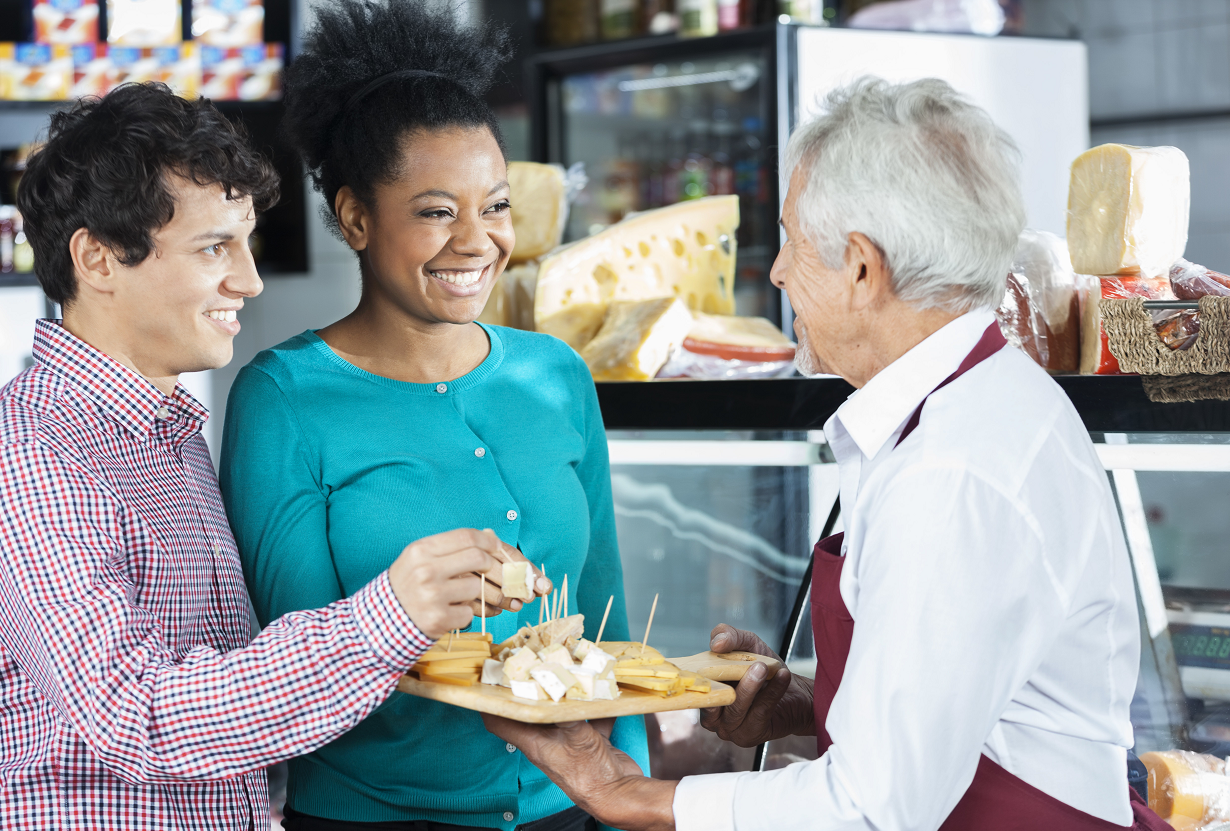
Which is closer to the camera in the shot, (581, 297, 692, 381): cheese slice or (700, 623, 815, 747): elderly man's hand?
(700, 623, 815, 747): elderly man's hand

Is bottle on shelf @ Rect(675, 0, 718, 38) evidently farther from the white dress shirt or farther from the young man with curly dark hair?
the white dress shirt

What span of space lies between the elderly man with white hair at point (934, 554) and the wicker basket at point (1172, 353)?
467 millimetres

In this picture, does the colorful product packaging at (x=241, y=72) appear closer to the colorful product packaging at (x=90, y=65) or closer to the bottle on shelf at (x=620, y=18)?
the colorful product packaging at (x=90, y=65)

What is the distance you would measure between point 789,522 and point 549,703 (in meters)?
0.93

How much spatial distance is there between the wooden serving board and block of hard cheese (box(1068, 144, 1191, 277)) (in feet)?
2.94

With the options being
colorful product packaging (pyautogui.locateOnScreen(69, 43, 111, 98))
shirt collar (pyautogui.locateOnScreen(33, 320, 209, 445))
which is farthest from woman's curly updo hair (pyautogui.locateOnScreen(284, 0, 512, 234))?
colorful product packaging (pyautogui.locateOnScreen(69, 43, 111, 98))

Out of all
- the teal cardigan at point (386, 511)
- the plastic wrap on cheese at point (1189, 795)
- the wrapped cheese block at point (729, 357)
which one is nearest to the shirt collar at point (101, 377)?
the teal cardigan at point (386, 511)

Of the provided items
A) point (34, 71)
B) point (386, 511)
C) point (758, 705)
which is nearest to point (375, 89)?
point (386, 511)

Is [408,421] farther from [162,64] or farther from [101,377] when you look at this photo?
[162,64]

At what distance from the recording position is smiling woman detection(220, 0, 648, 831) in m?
1.36

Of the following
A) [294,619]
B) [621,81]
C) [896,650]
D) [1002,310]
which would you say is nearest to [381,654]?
[294,619]

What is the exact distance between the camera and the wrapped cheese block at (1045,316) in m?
1.70

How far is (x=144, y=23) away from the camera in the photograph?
3.52 metres

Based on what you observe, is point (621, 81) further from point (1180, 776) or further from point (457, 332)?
point (1180, 776)
